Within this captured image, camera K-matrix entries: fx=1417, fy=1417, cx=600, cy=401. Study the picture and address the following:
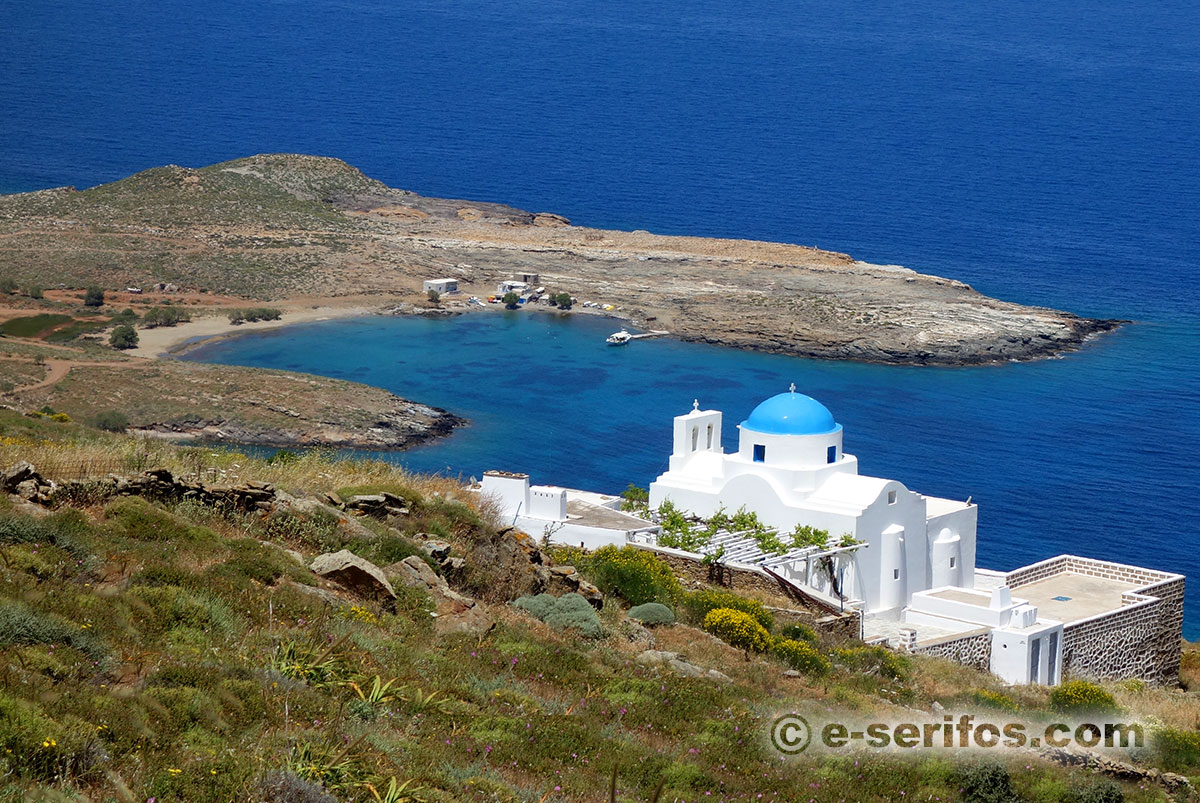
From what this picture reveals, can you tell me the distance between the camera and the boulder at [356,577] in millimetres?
16484

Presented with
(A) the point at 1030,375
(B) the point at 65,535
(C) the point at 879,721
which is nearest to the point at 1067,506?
(A) the point at 1030,375

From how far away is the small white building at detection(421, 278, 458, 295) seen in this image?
9119cm

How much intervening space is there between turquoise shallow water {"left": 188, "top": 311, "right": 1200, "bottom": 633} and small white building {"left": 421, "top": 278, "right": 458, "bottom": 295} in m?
4.81

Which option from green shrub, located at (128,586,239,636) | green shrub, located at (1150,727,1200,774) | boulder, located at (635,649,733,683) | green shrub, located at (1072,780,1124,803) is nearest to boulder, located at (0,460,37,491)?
green shrub, located at (128,586,239,636)

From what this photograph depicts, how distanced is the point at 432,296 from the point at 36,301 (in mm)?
23380

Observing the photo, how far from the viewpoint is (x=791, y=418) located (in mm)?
33156

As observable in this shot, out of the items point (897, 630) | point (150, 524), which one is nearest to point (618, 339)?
point (897, 630)

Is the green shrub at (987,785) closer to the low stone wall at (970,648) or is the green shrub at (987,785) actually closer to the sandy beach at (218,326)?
the low stone wall at (970,648)

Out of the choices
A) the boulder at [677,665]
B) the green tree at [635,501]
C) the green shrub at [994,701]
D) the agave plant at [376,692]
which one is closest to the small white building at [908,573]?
the green tree at [635,501]

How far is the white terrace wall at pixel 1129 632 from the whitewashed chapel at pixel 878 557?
4 centimetres

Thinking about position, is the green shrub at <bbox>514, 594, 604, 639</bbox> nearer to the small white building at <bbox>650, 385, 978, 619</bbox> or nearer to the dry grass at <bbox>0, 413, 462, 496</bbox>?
the dry grass at <bbox>0, 413, 462, 496</bbox>

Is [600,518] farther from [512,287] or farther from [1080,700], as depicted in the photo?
[512,287]

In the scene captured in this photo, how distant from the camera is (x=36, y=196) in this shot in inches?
4230

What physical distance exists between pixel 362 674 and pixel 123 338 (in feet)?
211
